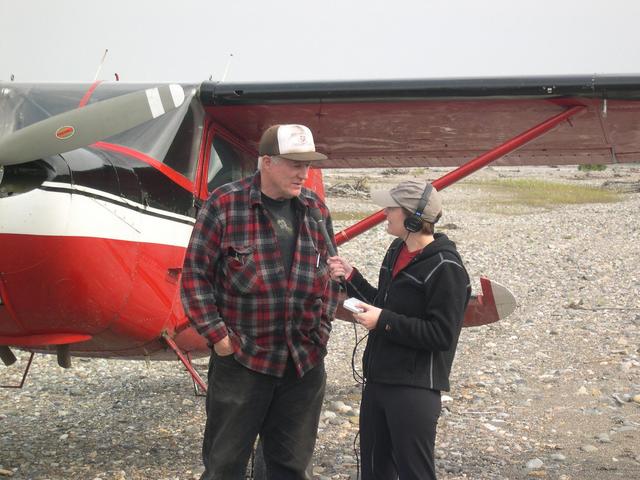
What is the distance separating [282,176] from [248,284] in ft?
1.54

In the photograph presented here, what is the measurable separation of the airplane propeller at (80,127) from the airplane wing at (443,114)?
3.04ft

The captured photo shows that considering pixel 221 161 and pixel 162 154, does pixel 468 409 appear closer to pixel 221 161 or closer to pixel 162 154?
pixel 221 161

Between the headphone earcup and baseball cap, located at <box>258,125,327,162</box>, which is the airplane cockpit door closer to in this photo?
baseball cap, located at <box>258,125,327,162</box>

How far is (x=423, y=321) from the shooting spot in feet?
11.3

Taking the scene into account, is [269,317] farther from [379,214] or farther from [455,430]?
[455,430]

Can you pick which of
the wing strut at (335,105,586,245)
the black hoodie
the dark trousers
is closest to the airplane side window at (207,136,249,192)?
the wing strut at (335,105,586,245)

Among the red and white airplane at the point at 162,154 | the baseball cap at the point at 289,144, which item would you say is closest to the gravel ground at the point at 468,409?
the red and white airplane at the point at 162,154

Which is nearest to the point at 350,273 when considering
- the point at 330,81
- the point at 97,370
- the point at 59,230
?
the point at 59,230

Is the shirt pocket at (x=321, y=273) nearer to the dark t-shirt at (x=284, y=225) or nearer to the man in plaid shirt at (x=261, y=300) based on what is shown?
the man in plaid shirt at (x=261, y=300)

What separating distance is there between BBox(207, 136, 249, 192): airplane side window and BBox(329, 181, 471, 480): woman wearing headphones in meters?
2.02

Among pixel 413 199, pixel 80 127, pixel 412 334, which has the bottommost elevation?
pixel 412 334

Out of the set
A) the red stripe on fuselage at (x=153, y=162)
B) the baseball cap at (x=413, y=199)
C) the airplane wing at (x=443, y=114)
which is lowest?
the baseball cap at (x=413, y=199)

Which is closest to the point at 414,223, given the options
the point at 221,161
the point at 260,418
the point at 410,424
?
the point at 410,424

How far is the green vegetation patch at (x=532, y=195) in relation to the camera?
30.3 metres
